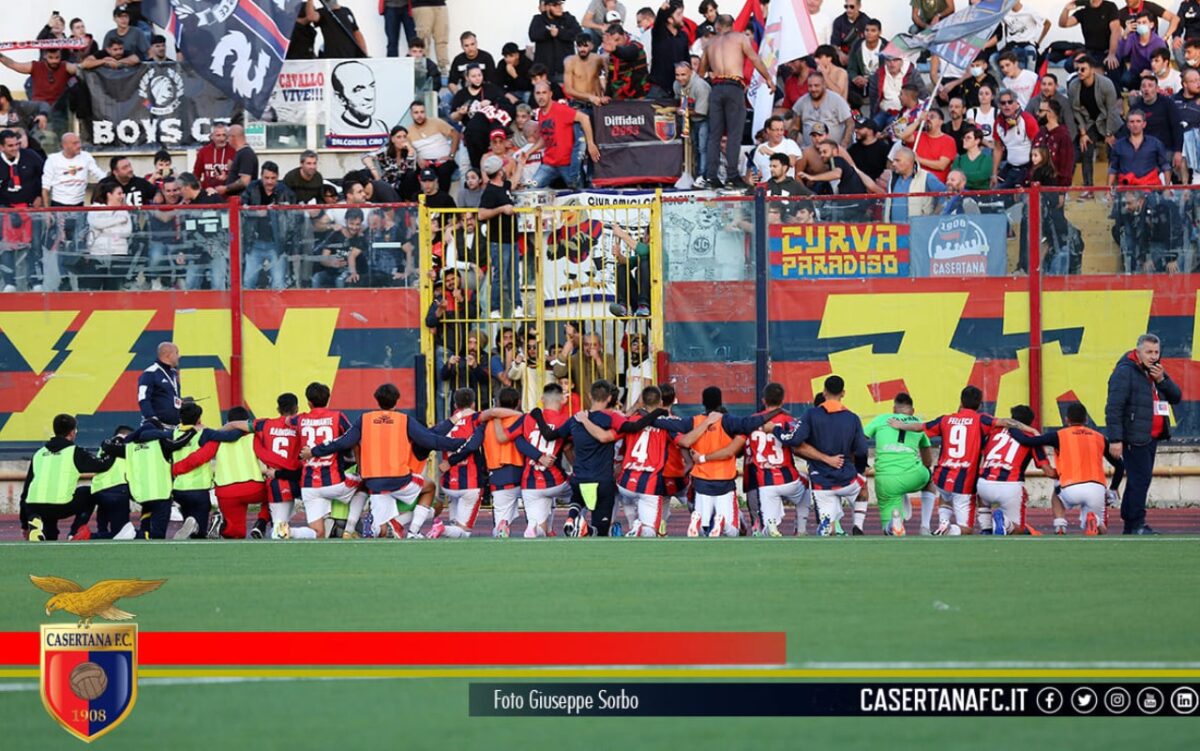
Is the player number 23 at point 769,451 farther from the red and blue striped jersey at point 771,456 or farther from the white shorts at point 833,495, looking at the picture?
the white shorts at point 833,495

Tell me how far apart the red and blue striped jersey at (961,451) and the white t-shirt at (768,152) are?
17.9ft

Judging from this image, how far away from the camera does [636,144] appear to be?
21938 millimetres

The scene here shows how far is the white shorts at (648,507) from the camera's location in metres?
16.4

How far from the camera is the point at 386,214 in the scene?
62.1ft

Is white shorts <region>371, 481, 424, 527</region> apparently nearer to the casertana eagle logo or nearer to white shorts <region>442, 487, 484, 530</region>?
white shorts <region>442, 487, 484, 530</region>

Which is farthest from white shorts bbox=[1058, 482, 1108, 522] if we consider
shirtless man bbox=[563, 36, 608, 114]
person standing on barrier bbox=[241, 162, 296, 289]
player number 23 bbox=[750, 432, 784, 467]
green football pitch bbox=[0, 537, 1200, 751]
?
shirtless man bbox=[563, 36, 608, 114]

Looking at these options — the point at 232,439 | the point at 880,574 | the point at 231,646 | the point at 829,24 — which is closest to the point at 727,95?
the point at 829,24

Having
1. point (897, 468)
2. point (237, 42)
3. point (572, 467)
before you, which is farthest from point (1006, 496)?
point (237, 42)

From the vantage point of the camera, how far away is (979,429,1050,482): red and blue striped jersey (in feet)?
52.6

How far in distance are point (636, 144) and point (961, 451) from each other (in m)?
7.14

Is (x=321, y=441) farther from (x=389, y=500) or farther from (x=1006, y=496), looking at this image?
(x=1006, y=496)

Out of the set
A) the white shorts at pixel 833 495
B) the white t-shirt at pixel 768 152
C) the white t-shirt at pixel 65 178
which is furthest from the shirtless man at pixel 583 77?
the white shorts at pixel 833 495

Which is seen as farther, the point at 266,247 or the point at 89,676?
the point at 266,247

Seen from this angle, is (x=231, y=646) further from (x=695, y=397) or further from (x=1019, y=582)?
(x=695, y=397)
